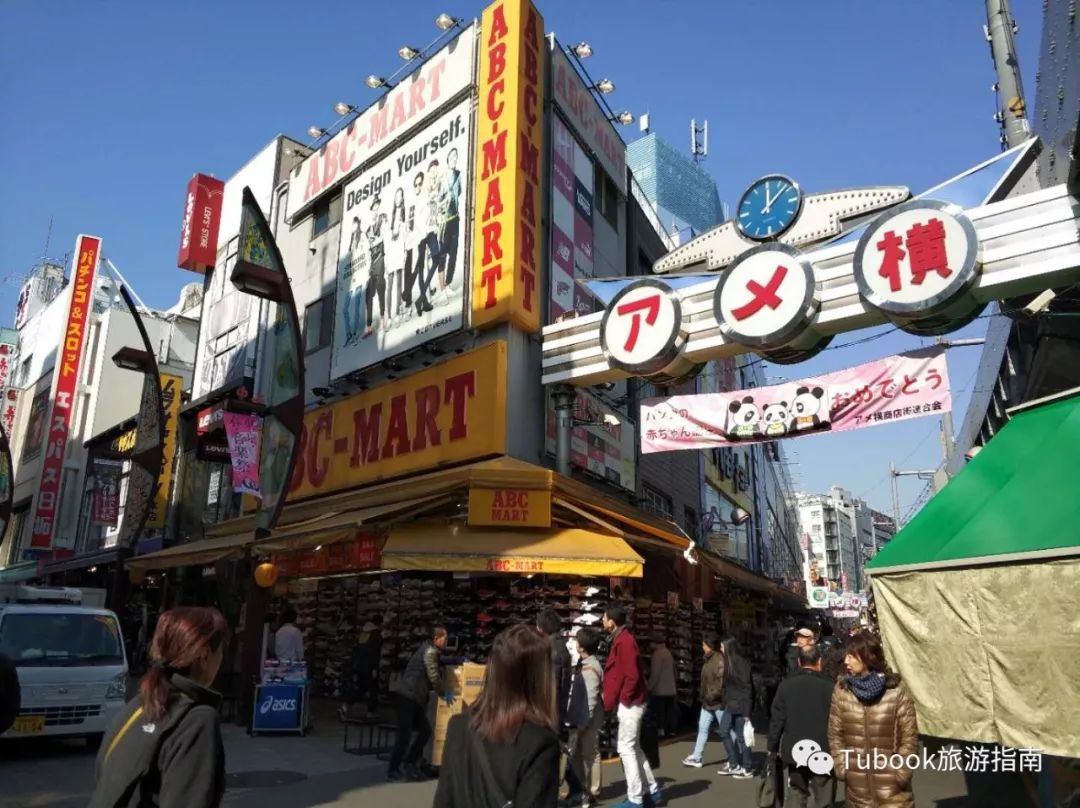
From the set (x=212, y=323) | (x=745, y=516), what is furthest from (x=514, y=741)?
(x=745, y=516)

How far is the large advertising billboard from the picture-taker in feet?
52.6

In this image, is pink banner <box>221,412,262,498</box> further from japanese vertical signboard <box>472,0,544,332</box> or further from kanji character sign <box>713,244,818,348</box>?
kanji character sign <box>713,244,818,348</box>

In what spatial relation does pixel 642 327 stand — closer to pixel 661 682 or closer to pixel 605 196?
pixel 661 682

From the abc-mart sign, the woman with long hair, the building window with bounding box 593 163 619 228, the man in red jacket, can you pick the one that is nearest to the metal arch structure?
the abc-mart sign

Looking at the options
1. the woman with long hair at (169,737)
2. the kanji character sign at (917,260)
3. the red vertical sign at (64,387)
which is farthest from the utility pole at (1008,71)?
the red vertical sign at (64,387)

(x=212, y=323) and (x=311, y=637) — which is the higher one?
(x=212, y=323)

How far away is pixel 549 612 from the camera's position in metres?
8.30

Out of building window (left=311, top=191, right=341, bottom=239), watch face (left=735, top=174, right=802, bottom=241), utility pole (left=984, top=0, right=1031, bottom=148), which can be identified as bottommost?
watch face (left=735, top=174, right=802, bottom=241)

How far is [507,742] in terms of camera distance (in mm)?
2729

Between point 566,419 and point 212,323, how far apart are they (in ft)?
46.0

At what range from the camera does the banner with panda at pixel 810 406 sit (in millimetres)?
9938

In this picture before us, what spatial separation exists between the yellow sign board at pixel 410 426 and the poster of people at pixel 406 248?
2.61 ft

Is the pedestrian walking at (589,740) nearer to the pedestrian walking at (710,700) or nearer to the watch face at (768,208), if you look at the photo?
the pedestrian walking at (710,700)

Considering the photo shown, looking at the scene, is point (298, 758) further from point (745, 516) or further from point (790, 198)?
point (745, 516)
